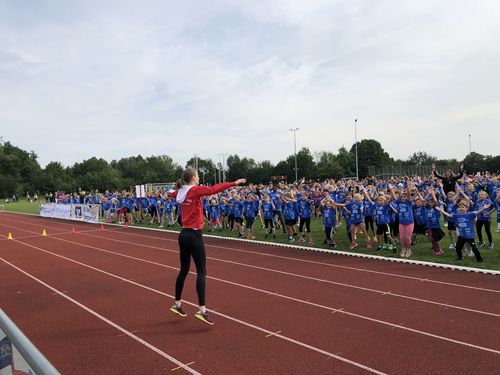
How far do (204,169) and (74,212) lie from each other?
305ft

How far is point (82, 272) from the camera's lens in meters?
10.3

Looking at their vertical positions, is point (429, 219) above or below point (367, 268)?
above

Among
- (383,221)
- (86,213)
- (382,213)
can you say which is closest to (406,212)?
(382,213)

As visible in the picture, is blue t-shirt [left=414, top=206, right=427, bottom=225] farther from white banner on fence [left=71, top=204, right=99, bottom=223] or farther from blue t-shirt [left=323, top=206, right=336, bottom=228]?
white banner on fence [left=71, top=204, right=99, bottom=223]

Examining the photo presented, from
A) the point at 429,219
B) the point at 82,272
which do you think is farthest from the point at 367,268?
the point at 82,272

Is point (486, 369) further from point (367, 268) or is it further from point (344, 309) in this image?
point (367, 268)

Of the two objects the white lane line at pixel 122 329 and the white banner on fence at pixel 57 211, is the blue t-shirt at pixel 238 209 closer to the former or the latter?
the white lane line at pixel 122 329

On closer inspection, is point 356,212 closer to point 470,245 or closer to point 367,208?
point 367,208

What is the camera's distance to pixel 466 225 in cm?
948

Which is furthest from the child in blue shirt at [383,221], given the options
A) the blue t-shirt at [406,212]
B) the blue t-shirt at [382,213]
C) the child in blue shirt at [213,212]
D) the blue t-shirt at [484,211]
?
the child in blue shirt at [213,212]

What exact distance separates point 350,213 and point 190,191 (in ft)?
26.5

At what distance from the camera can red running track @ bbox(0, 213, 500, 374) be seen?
471 cm

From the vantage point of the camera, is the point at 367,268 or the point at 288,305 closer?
the point at 288,305

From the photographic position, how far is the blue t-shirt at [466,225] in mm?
9445
